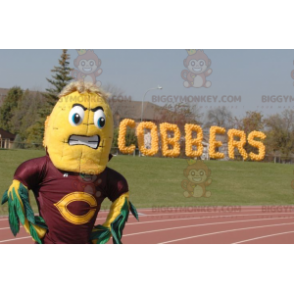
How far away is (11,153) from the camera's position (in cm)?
1220

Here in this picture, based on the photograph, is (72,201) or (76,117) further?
(72,201)

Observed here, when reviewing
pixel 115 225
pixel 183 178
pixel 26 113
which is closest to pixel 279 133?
pixel 183 178

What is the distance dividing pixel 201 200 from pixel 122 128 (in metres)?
7.55

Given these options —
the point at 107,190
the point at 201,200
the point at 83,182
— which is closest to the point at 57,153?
the point at 83,182

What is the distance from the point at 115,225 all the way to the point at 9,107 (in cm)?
698

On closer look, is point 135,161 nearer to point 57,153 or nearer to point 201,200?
point 201,200

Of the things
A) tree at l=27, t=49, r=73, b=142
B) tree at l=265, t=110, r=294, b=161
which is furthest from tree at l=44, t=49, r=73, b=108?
tree at l=265, t=110, r=294, b=161

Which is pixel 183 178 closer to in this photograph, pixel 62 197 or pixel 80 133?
pixel 62 197

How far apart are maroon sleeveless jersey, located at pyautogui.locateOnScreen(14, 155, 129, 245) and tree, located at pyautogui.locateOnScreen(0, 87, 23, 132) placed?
6.03 meters

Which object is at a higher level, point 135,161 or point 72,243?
point 135,161

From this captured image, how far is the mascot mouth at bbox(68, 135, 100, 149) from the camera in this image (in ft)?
15.5

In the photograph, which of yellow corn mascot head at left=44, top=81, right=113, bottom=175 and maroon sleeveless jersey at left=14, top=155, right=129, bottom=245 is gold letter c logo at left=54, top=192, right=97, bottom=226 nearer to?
maroon sleeveless jersey at left=14, top=155, right=129, bottom=245

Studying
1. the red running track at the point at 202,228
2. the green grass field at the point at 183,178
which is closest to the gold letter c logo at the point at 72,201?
the red running track at the point at 202,228

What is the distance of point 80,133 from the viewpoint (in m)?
4.70
